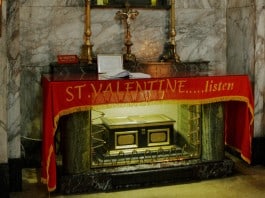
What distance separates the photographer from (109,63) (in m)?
4.83

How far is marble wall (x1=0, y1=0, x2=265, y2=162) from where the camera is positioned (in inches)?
199

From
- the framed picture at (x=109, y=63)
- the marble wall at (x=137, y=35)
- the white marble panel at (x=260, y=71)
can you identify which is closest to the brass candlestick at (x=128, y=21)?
the marble wall at (x=137, y=35)

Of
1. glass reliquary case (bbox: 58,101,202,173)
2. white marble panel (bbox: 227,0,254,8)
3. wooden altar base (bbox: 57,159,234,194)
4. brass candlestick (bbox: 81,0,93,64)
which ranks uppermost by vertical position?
white marble panel (bbox: 227,0,254,8)

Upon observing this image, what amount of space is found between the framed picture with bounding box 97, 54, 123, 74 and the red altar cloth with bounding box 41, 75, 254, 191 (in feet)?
1.46

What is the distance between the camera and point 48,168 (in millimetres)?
4012

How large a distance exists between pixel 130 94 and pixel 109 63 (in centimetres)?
78

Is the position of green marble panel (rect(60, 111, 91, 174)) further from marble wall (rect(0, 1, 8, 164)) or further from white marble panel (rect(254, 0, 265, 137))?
white marble panel (rect(254, 0, 265, 137))

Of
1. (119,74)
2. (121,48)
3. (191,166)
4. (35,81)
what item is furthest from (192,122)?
(35,81)

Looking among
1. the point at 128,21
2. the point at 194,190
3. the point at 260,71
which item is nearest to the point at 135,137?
the point at 194,190

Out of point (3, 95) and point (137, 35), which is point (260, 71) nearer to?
point (137, 35)

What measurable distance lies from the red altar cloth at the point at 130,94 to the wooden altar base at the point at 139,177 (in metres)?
0.21

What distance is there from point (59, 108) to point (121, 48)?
1608 millimetres

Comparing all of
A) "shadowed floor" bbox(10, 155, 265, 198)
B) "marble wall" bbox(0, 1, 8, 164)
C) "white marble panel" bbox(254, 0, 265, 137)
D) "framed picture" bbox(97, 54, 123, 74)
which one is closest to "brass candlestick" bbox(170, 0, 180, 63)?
"framed picture" bbox(97, 54, 123, 74)

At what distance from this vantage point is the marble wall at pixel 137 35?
5047 millimetres
